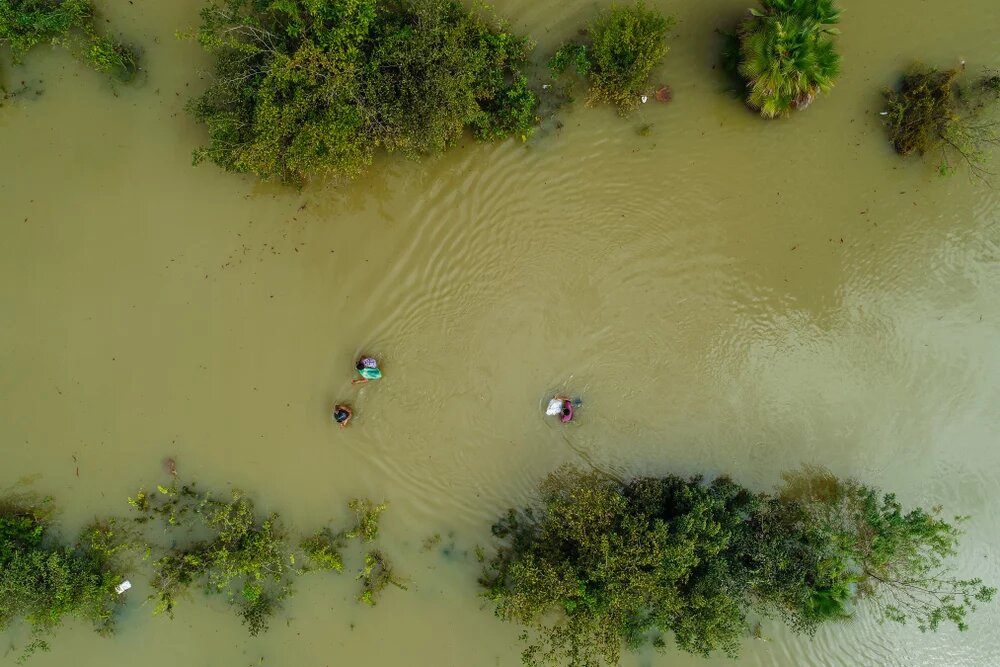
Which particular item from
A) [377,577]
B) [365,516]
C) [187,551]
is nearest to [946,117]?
[365,516]

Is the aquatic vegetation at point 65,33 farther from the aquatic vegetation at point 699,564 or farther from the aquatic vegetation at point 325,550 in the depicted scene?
the aquatic vegetation at point 699,564

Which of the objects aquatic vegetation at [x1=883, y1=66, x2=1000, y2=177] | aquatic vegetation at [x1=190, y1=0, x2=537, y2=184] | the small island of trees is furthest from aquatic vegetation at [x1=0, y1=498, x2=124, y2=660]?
aquatic vegetation at [x1=883, y1=66, x2=1000, y2=177]

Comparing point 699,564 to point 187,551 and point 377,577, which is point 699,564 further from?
point 187,551

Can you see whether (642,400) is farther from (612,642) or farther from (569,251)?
(612,642)

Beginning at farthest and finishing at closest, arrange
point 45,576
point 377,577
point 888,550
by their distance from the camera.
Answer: point 377,577 < point 45,576 < point 888,550

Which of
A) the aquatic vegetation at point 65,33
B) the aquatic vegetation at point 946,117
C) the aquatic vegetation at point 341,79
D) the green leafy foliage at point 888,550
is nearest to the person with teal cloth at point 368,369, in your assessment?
the aquatic vegetation at point 341,79

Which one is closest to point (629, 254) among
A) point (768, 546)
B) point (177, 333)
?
point (768, 546)
